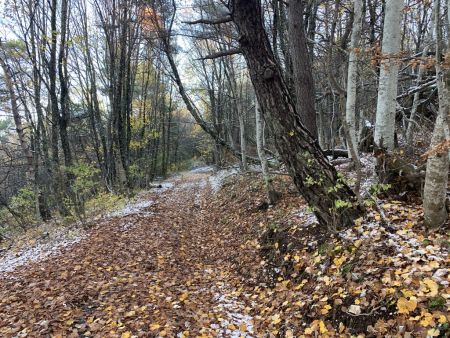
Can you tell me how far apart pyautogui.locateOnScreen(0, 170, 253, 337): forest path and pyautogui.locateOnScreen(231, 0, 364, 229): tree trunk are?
6.68 ft

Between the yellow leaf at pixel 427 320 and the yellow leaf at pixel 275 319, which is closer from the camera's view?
the yellow leaf at pixel 427 320

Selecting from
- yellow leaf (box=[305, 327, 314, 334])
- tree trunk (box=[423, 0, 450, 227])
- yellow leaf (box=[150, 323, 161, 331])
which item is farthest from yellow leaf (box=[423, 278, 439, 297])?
yellow leaf (box=[150, 323, 161, 331])

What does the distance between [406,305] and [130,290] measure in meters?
3.94

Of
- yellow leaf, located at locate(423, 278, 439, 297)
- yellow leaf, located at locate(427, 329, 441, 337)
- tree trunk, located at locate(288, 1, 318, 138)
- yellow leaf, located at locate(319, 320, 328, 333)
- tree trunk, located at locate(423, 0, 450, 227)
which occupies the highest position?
tree trunk, located at locate(288, 1, 318, 138)

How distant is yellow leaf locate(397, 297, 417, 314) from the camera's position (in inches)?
116

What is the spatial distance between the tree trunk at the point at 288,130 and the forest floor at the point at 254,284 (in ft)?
1.42

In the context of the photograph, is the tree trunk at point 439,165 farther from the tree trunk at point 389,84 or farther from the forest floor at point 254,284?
the tree trunk at point 389,84

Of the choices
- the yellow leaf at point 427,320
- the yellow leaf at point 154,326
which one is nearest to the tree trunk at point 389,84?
the yellow leaf at point 427,320

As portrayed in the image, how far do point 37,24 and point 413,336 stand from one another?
43.8 feet

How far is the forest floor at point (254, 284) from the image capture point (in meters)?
3.26

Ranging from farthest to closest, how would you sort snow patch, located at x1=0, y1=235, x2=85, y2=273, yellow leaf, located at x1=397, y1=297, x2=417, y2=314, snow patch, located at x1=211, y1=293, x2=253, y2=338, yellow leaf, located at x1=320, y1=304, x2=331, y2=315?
snow patch, located at x1=0, y1=235, x2=85, y2=273
snow patch, located at x1=211, y1=293, x2=253, y2=338
yellow leaf, located at x1=320, y1=304, x2=331, y2=315
yellow leaf, located at x1=397, y1=297, x2=417, y2=314

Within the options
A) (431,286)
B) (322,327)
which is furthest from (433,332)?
(322,327)

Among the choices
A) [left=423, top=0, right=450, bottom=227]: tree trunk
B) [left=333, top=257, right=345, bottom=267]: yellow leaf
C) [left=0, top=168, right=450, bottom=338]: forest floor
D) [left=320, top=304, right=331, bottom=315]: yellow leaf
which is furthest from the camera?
[left=333, top=257, right=345, bottom=267]: yellow leaf

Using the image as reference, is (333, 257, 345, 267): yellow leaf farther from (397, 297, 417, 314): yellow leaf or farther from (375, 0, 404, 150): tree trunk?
(375, 0, 404, 150): tree trunk
